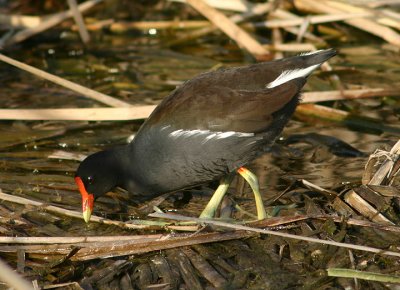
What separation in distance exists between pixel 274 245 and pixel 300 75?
3.32ft

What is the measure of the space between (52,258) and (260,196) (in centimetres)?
120

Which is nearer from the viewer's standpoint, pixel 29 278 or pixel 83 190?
pixel 29 278

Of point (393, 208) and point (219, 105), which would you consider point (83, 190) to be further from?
point (393, 208)

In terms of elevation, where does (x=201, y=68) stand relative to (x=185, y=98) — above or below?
below

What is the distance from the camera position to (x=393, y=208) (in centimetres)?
410

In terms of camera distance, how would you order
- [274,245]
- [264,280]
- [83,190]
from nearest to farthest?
[264,280]
[274,245]
[83,190]

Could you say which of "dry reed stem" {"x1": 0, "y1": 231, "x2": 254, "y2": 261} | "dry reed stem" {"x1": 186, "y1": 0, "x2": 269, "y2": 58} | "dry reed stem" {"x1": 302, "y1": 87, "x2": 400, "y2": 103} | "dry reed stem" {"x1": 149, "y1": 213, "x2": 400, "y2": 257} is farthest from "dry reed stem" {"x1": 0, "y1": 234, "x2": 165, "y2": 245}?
"dry reed stem" {"x1": 186, "y1": 0, "x2": 269, "y2": 58}

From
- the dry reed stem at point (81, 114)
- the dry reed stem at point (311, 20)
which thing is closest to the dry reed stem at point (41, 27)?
the dry reed stem at point (311, 20)

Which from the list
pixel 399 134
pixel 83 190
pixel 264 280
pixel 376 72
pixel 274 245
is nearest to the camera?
pixel 264 280

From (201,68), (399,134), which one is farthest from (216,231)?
(201,68)

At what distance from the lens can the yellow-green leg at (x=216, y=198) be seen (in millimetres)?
4277

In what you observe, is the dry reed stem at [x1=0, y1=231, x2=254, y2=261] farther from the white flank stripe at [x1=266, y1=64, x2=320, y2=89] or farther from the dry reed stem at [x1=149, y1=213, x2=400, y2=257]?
the white flank stripe at [x1=266, y1=64, x2=320, y2=89]

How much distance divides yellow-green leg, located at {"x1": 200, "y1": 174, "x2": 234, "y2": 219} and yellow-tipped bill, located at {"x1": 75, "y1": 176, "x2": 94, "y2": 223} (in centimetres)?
62

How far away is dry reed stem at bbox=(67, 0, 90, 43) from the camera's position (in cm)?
702
